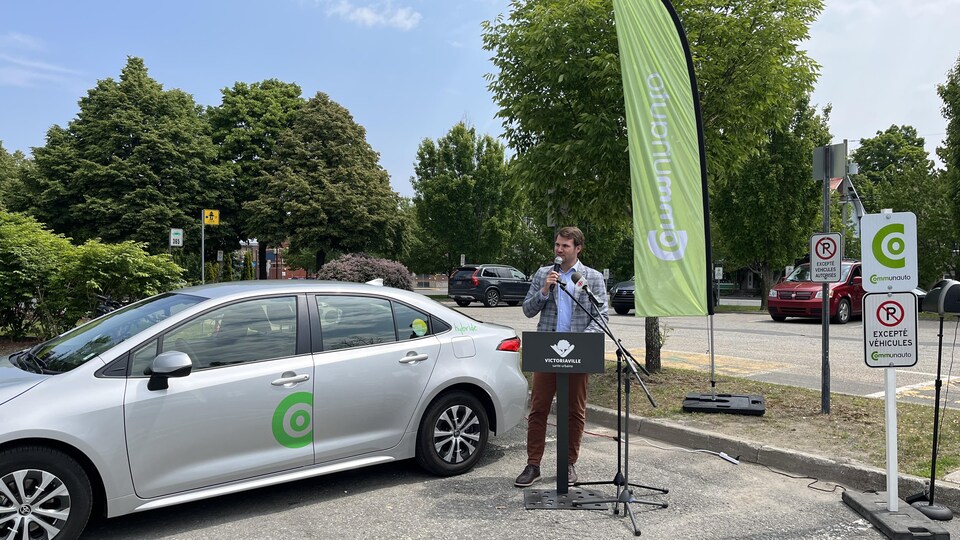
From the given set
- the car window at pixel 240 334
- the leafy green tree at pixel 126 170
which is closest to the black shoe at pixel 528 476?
the car window at pixel 240 334

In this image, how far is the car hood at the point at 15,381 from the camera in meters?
3.49

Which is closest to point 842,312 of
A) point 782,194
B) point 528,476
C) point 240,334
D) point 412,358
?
point 782,194

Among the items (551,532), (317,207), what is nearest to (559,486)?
(551,532)

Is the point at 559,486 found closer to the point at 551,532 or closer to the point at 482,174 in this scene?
the point at 551,532

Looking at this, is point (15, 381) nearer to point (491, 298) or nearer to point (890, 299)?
point (890, 299)

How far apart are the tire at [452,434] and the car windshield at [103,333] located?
1.86 m

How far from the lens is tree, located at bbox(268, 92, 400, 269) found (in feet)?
111

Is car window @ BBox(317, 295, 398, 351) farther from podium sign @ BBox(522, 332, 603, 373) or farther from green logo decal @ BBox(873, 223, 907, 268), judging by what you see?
green logo decal @ BBox(873, 223, 907, 268)

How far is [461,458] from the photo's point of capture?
16.6 ft

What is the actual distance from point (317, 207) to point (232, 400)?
30.4 m

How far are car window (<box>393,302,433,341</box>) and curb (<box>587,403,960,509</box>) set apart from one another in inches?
105

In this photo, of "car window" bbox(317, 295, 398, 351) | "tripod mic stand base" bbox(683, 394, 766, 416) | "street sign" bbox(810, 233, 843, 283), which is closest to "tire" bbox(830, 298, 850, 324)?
"tripod mic stand base" bbox(683, 394, 766, 416)

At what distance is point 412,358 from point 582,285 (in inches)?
53.5

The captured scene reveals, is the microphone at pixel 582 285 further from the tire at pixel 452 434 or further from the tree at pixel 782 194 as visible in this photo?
the tree at pixel 782 194
